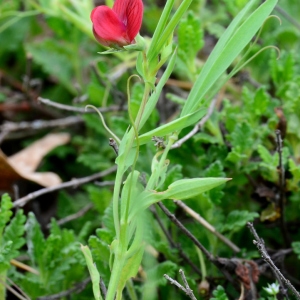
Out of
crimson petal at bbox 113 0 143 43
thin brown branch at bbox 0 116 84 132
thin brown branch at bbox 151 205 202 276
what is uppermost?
crimson petal at bbox 113 0 143 43

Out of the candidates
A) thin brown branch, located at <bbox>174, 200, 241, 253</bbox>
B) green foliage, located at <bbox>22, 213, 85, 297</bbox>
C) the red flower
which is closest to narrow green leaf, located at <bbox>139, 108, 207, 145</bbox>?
the red flower

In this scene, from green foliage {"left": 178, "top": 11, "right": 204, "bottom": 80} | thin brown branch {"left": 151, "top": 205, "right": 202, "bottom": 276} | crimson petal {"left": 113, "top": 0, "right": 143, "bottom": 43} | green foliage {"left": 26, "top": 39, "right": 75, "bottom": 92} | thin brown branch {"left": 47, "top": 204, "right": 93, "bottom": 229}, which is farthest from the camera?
green foliage {"left": 26, "top": 39, "right": 75, "bottom": 92}

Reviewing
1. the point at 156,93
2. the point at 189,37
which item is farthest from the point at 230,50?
the point at 189,37

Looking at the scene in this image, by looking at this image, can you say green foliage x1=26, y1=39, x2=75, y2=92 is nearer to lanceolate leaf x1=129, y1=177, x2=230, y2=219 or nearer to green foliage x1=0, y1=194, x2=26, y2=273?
green foliage x1=0, y1=194, x2=26, y2=273

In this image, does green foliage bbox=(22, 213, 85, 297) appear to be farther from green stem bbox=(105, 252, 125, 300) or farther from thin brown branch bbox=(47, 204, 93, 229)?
green stem bbox=(105, 252, 125, 300)

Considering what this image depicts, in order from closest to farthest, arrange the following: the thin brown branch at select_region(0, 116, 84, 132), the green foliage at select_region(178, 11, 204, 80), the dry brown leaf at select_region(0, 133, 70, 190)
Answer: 1. the green foliage at select_region(178, 11, 204, 80)
2. the dry brown leaf at select_region(0, 133, 70, 190)
3. the thin brown branch at select_region(0, 116, 84, 132)

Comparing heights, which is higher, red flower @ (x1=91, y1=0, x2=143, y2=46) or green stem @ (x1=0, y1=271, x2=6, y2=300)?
red flower @ (x1=91, y1=0, x2=143, y2=46)

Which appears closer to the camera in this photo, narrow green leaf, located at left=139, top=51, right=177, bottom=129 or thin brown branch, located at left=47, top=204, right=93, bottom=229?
narrow green leaf, located at left=139, top=51, right=177, bottom=129

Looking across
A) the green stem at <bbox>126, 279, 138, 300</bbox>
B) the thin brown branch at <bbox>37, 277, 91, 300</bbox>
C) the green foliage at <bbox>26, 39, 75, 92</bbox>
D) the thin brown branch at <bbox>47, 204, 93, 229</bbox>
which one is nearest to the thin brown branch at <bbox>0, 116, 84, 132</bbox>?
the green foliage at <bbox>26, 39, 75, 92</bbox>
